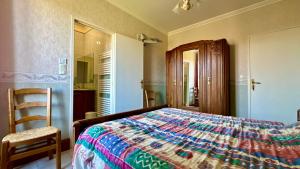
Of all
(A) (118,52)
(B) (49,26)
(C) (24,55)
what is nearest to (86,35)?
(A) (118,52)

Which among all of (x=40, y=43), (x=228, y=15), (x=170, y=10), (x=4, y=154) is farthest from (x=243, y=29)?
(x=4, y=154)

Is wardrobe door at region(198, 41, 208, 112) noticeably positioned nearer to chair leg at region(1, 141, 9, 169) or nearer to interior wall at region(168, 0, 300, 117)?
interior wall at region(168, 0, 300, 117)

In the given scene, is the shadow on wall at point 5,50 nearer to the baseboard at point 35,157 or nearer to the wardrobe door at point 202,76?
the baseboard at point 35,157

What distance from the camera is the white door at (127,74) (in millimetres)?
2828

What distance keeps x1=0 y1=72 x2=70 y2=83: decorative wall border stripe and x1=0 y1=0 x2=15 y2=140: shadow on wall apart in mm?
37

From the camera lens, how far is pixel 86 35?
4.52 m

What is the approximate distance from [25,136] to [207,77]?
2906 mm

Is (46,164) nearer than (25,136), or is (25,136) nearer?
(25,136)

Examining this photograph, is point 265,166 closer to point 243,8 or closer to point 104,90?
point 104,90

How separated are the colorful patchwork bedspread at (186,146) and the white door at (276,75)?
1.62m

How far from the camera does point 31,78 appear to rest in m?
1.94

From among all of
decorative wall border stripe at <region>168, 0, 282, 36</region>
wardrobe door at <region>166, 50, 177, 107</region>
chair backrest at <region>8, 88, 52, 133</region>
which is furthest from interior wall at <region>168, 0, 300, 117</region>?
chair backrest at <region>8, 88, 52, 133</region>

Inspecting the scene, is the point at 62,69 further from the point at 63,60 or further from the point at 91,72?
the point at 91,72

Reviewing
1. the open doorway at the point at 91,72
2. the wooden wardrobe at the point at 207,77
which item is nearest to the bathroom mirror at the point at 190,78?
the wooden wardrobe at the point at 207,77
